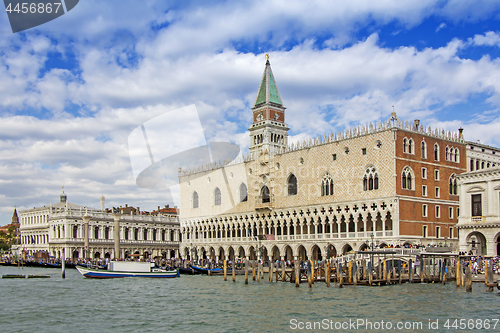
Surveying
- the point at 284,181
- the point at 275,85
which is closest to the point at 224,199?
the point at 284,181

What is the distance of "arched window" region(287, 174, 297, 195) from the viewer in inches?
2099

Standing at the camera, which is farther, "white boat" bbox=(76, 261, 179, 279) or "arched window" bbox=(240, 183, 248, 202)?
"arched window" bbox=(240, 183, 248, 202)

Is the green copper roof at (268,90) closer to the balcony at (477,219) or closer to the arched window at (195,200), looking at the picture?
the arched window at (195,200)

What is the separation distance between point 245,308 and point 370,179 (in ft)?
81.3

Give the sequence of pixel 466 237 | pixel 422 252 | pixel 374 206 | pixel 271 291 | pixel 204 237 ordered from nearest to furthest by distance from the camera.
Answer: pixel 271 291
pixel 422 252
pixel 466 237
pixel 374 206
pixel 204 237

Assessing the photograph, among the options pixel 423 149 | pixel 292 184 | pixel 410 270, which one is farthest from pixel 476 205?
pixel 292 184

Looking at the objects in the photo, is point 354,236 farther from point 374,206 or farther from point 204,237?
point 204,237

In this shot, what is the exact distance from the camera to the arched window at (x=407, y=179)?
4378cm

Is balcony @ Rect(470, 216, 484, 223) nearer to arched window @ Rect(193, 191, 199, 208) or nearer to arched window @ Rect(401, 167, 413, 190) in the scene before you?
arched window @ Rect(401, 167, 413, 190)

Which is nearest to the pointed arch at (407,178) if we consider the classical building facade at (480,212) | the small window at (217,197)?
the classical building facade at (480,212)

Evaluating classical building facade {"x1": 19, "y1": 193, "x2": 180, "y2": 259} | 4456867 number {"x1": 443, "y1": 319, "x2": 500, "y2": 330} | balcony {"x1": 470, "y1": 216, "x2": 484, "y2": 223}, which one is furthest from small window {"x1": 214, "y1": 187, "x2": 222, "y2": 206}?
4456867 number {"x1": 443, "y1": 319, "x2": 500, "y2": 330}

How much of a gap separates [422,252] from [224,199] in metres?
31.4

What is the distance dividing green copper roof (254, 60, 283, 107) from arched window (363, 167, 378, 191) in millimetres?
26597

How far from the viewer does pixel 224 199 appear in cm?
6309
